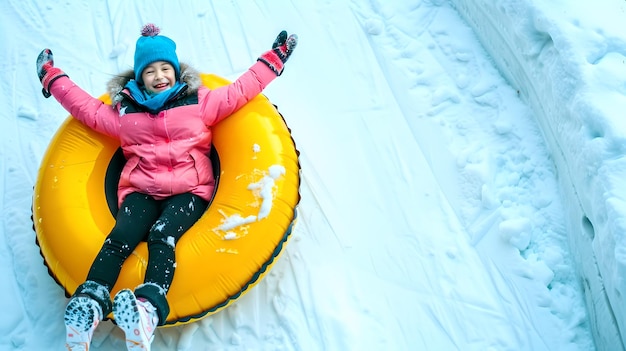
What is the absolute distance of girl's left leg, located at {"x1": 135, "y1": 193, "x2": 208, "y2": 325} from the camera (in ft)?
6.68

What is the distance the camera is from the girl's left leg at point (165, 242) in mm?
2037

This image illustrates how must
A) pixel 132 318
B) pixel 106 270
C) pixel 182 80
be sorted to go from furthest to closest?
pixel 182 80 < pixel 106 270 < pixel 132 318

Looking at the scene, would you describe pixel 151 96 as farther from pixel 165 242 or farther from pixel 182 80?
pixel 165 242

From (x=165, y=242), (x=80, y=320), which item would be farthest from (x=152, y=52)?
(x=80, y=320)

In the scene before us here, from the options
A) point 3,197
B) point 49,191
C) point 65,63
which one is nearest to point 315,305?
point 49,191

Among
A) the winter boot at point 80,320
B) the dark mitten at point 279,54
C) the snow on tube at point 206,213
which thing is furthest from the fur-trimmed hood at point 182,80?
the winter boot at point 80,320

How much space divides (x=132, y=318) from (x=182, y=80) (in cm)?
121

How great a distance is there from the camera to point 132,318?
6.13ft

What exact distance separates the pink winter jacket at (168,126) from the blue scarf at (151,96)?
0.03 metres

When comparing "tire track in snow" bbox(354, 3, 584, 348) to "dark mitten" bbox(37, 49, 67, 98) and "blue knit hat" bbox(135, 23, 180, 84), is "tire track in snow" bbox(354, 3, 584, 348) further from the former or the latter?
"dark mitten" bbox(37, 49, 67, 98)

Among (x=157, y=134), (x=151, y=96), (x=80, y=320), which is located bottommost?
(x=80, y=320)

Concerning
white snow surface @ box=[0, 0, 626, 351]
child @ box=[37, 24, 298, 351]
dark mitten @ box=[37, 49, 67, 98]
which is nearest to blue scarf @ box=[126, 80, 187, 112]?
child @ box=[37, 24, 298, 351]

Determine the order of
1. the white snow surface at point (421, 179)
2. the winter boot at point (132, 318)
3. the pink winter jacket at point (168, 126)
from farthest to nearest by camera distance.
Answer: the pink winter jacket at point (168, 126), the white snow surface at point (421, 179), the winter boot at point (132, 318)

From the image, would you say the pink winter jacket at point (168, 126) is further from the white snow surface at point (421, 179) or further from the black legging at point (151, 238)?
→ the white snow surface at point (421, 179)
